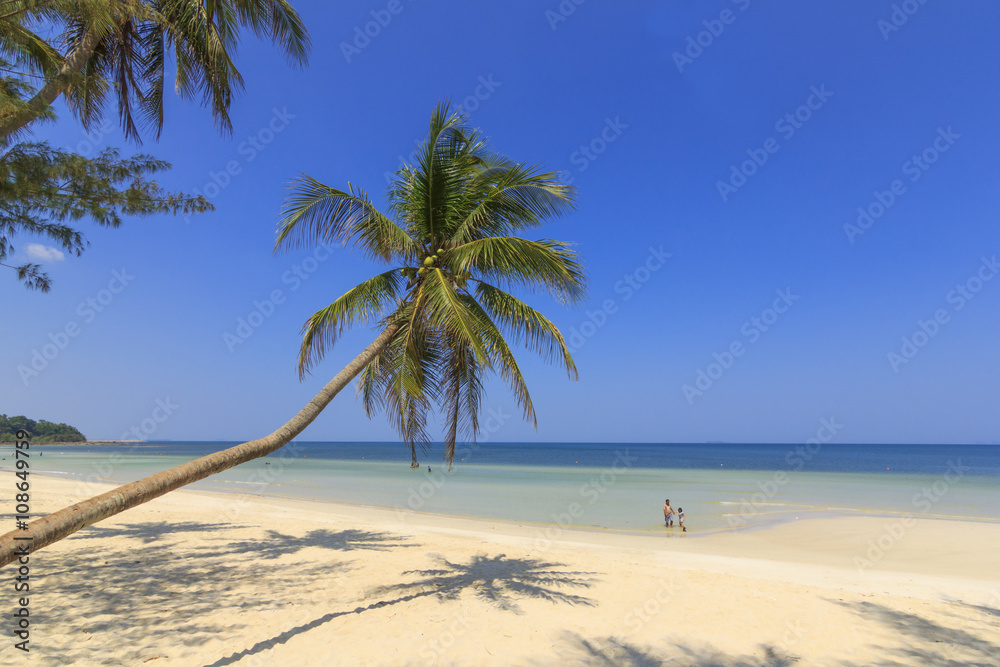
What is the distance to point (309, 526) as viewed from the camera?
1217 centimetres

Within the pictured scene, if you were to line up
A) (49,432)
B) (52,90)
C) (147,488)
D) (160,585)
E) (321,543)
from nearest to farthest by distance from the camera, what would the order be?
(147,488)
(52,90)
(160,585)
(321,543)
(49,432)

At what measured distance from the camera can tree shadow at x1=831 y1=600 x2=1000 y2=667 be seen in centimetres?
485

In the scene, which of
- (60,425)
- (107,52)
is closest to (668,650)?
(107,52)

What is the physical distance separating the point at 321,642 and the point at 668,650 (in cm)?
336

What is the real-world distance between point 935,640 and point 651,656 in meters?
3.29

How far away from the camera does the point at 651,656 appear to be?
479 centimetres

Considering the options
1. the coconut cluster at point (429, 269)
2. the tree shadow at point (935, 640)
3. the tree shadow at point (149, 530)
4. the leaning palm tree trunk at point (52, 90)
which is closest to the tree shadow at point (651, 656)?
the tree shadow at point (935, 640)

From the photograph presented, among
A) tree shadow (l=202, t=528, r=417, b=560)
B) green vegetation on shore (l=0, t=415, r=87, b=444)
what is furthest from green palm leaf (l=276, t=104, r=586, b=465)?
green vegetation on shore (l=0, t=415, r=87, b=444)

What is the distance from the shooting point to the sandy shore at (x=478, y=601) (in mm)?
4719

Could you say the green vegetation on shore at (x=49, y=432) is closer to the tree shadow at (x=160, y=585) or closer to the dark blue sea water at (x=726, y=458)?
the dark blue sea water at (x=726, y=458)

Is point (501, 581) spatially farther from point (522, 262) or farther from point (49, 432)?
point (49, 432)

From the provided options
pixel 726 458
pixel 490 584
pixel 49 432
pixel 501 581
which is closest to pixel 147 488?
pixel 490 584

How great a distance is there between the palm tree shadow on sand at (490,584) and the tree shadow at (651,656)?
3.96 feet

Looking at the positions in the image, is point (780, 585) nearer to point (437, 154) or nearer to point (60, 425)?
point (437, 154)
